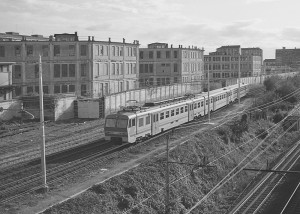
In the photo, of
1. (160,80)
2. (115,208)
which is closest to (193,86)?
(160,80)

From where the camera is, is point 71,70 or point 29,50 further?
point 71,70

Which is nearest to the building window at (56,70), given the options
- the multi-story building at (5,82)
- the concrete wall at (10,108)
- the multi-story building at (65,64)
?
the multi-story building at (65,64)

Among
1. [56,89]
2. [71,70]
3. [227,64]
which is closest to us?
[56,89]

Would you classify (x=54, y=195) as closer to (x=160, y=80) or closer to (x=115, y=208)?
(x=115, y=208)

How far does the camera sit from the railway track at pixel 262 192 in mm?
26566

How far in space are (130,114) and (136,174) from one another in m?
6.13

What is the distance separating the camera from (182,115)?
39.1 metres

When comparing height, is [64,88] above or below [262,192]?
above

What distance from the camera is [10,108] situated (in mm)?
40094

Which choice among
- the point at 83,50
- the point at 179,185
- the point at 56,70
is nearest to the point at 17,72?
the point at 56,70

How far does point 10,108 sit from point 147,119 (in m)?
15.3

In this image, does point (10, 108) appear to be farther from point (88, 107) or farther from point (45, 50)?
point (45, 50)

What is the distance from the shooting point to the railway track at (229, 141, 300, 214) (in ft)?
87.2

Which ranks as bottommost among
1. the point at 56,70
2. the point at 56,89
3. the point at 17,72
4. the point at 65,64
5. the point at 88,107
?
the point at 88,107
